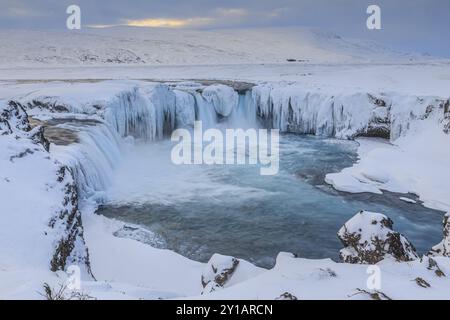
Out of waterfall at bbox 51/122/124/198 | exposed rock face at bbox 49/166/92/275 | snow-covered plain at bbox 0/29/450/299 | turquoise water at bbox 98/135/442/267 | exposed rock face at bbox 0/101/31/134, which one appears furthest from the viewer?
waterfall at bbox 51/122/124/198

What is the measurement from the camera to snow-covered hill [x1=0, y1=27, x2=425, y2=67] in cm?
6969

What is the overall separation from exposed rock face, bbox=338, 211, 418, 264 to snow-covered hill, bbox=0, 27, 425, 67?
195ft

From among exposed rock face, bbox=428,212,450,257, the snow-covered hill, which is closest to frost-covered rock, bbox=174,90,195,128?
exposed rock face, bbox=428,212,450,257

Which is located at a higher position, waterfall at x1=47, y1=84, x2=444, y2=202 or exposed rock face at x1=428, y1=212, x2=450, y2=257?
waterfall at x1=47, y1=84, x2=444, y2=202

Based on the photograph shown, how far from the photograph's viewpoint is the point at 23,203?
6.71 m

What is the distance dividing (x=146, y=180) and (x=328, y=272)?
11856 millimetres

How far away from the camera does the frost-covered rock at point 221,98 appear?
27.9 metres

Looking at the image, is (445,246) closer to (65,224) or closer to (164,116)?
(65,224)

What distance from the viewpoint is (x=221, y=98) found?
2814 centimetres

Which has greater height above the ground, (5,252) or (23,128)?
(23,128)

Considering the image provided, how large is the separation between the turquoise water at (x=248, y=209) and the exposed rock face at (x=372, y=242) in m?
2.60

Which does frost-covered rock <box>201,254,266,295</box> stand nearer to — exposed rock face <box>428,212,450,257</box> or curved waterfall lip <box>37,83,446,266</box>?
curved waterfall lip <box>37,83,446,266</box>
